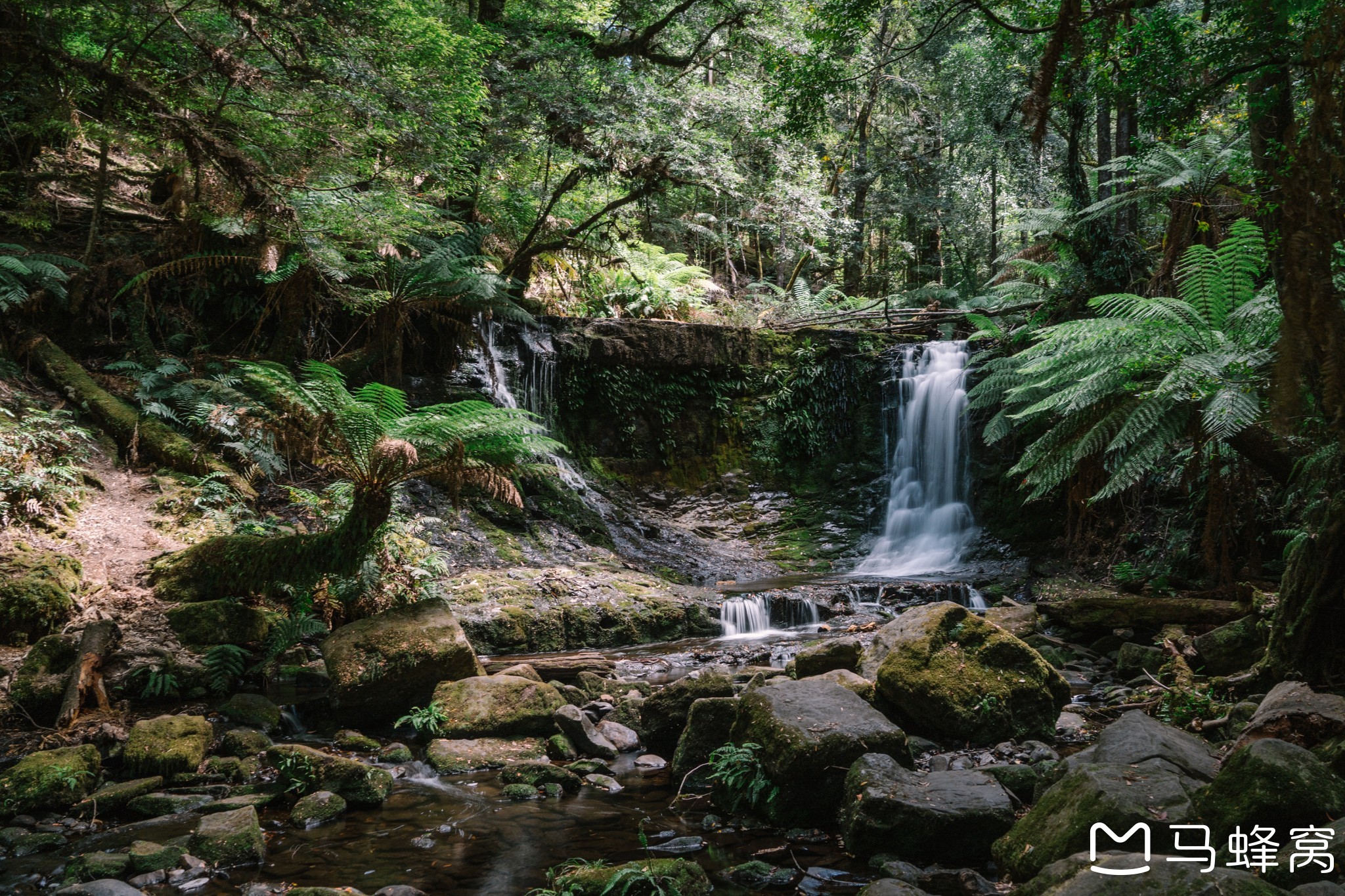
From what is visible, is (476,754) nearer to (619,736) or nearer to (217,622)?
(619,736)

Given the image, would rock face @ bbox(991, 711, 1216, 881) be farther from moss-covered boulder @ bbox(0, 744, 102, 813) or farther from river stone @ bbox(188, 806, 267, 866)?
moss-covered boulder @ bbox(0, 744, 102, 813)

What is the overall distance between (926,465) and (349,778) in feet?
31.8

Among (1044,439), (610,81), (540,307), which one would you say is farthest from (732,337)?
(1044,439)

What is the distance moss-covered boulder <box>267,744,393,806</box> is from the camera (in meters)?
3.71

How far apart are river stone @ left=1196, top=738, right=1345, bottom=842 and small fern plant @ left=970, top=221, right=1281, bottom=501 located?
2.88 meters

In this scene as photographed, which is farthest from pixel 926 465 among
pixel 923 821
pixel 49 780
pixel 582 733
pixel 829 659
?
pixel 49 780

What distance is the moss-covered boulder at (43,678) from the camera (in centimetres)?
430

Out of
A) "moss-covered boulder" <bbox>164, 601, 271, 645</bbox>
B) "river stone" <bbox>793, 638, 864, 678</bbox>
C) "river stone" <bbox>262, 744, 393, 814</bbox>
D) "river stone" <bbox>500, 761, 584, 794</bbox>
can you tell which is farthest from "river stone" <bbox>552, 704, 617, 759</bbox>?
"moss-covered boulder" <bbox>164, 601, 271, 645</bbox>

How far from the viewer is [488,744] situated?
174 inches

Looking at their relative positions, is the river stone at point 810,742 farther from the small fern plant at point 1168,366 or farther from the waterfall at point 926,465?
the waterfall at point 926,465

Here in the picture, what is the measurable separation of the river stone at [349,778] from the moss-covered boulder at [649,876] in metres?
1.35

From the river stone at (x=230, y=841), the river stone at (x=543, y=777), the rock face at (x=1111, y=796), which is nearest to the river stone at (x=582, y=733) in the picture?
the river stone at (x=543, y=777)

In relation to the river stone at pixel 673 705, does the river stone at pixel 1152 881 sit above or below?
A: above

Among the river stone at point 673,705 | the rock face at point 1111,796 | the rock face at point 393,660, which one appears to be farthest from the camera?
the rock face at point 393,660
